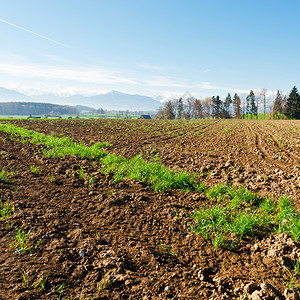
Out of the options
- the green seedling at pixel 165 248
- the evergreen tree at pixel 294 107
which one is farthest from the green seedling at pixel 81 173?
the evergreen tree at pixel 294 107

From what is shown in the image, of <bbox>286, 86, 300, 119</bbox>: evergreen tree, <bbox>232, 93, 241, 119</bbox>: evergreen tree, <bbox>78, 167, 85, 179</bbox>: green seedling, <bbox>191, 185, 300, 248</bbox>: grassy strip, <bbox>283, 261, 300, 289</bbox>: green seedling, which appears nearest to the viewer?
<bbox>283, 261, 300, 289</bbox>: green seedling

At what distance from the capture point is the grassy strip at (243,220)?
3963 mm

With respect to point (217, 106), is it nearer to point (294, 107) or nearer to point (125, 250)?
point (294, 107)

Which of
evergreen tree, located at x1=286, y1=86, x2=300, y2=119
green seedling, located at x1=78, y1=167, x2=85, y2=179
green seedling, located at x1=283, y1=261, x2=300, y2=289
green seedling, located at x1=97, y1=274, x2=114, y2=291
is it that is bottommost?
green seedling, located at x1=97, y1=274, x2=114, y2=291

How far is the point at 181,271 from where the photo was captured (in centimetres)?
312

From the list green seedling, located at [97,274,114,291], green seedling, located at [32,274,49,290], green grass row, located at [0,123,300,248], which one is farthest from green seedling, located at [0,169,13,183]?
green seedling, located at [97,274,114,291]

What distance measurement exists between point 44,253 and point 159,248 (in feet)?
6.44

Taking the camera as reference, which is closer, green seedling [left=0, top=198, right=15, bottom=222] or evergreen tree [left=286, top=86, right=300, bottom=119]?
green seedling [left=0, top=198, right=15, bottom=222]

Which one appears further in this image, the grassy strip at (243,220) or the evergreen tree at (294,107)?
the evergreen tree at (294,107)

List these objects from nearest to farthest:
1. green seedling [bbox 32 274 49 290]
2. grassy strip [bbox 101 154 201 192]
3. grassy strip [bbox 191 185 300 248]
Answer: green seedling [bbox 32 274 49 290] < grassy strip [bbox 191 185 300 248] < grassy strip [bbox 101 154 201 192]

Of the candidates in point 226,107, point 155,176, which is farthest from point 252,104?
point 155,176

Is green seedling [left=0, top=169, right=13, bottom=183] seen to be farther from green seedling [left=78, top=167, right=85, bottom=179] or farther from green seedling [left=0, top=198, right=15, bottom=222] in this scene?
green seedling [left=78, top=167, right=85, bottom=179]

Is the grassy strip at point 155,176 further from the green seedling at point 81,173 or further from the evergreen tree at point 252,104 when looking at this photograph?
the evergreen tree at point 252,104

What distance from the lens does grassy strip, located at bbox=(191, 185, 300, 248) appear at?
3.96 meters
